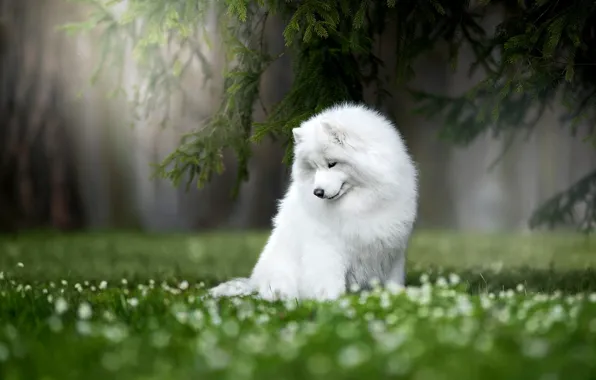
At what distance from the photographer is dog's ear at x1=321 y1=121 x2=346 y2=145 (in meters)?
5.19

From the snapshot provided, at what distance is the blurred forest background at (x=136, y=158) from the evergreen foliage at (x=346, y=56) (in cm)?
584

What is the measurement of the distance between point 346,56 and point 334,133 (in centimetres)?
214

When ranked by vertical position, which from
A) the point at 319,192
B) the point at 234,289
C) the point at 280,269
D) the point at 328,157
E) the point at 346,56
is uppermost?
the point at 346,56

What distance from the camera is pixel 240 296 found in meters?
5.53

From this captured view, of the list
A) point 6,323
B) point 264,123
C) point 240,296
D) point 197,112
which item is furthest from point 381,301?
point 197,112

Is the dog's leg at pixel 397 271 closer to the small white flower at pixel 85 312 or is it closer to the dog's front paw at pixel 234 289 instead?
the dog's front paw at pixel 234 289

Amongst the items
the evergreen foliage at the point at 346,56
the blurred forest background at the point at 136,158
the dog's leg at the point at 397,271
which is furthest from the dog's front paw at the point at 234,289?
the blurred forest background at the point at 136,158

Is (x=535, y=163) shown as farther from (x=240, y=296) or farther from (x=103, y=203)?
(x=240, y=296)

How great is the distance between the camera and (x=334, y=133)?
17.1 feet

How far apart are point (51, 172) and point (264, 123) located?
35.9 ft

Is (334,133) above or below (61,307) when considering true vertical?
above

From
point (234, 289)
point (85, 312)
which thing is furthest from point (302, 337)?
point (234, 289)

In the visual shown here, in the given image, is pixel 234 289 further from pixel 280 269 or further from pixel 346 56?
pixel 346 56

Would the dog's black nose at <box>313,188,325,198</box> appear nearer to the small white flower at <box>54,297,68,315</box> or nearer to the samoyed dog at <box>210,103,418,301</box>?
the samoyed dog at <box>210,103,418,301</box>
